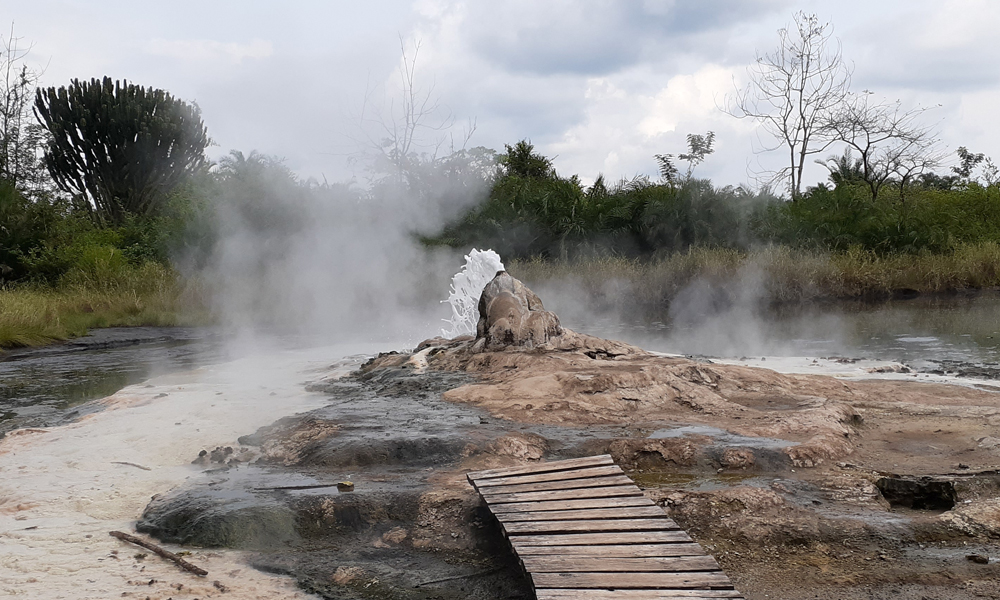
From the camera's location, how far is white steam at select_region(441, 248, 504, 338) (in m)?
11.2

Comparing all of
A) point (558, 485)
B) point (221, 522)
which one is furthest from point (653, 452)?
point (221, 522)

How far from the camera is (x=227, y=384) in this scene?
28.9 feet

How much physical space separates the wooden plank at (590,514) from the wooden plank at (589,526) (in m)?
0.04

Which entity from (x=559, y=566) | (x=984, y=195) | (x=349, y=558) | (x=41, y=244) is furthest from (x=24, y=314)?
(x=984, y=195)

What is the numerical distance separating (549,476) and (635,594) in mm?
1357

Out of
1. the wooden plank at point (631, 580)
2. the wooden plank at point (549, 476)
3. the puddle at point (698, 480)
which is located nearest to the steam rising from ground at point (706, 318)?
the puddle at point (698, 480)

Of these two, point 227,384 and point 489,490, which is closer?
point 489,490

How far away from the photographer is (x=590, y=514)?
3578 millimetres

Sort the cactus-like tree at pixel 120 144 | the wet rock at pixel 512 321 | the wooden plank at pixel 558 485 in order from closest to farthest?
the wooden plank at pixel 558 485, the wet rock at pixel 512 321, the cactus-like tree at pixel 120 144

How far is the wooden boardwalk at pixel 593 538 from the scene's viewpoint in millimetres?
2895

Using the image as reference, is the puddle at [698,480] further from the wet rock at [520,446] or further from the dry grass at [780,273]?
the dry grass at [780,273]

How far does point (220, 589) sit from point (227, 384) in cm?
583

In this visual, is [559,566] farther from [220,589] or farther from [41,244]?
[41,244]

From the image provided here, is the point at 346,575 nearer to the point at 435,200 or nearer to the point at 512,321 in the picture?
the point at 512,321
